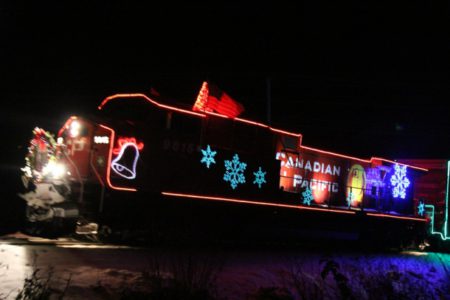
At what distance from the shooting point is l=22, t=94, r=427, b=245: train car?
971 centimetres

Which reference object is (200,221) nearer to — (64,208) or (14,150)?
(64,208)

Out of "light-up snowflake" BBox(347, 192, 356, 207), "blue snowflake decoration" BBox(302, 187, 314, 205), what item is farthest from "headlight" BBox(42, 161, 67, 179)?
"light-up snowflake" BBox(347, 192, 356, 207)

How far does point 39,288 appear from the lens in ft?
15.9

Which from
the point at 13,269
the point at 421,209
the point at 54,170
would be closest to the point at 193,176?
the point at 54,170

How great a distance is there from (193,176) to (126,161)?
1.86 meters

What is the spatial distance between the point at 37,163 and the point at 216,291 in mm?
6492

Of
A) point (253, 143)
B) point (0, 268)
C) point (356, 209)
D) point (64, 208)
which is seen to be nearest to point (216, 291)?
point (0, 268)

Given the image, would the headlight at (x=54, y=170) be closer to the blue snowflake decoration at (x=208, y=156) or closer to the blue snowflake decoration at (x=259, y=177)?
the blue snowflake decoration at (x=208, y=156)

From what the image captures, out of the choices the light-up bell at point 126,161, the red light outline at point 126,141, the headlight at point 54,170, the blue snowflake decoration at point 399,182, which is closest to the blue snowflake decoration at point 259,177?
the red light outline at point 126,141

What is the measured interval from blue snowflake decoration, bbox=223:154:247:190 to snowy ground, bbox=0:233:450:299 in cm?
179

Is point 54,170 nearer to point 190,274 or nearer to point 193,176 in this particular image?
point 193,176

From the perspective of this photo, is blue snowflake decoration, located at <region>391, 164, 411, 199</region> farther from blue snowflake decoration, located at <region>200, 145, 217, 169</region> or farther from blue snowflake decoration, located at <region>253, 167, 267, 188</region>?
blue snowflake decoration, located at <region>200, 145, 217, 169</region>

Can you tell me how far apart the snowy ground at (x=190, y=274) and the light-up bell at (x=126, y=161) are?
1531 millimetres

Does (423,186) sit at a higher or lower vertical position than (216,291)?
higher
